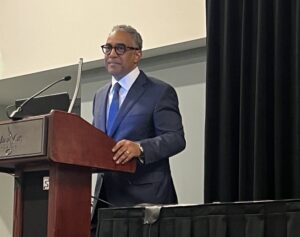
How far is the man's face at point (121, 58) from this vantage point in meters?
2.35

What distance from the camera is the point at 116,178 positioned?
7.47ft

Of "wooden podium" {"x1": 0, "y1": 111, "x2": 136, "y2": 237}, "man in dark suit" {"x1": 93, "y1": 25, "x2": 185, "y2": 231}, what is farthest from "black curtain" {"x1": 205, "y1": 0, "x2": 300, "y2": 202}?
"wooden podium" {"x1": 0, "y1": 111, "x2": 136, "y2": 237}

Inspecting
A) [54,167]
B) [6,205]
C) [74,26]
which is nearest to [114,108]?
[54,167]

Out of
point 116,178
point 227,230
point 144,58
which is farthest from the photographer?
point 144,58

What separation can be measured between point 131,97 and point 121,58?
15cm

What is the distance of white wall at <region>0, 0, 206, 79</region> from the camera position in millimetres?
3615

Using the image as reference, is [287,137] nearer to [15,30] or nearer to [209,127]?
[209,127]

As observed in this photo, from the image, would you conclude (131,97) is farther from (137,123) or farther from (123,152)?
(123,152)

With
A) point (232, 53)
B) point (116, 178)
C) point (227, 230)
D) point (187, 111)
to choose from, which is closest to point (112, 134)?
point (116, 178)

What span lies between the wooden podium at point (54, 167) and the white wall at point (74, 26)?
167cm

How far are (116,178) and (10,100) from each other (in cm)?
351

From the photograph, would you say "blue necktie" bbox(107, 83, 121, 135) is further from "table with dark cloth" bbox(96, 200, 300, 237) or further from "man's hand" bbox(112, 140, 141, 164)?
"table with dark cloth" bbox(96, 200, 300, 237)

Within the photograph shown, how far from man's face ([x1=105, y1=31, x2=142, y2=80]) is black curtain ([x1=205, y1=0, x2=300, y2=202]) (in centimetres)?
81

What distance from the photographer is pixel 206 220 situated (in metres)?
1.72
